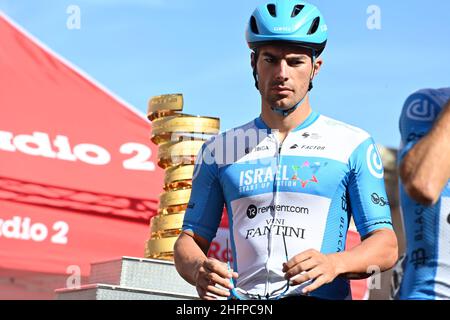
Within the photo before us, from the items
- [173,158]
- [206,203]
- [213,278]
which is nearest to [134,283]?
[173,158]

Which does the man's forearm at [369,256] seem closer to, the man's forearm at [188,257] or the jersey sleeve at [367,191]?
the jersey sleeve at [367,191]

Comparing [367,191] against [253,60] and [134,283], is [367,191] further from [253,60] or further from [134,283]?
[134,283]

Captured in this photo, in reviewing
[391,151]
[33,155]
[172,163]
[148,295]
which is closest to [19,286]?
[33,155]

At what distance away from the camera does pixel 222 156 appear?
521 centimetres

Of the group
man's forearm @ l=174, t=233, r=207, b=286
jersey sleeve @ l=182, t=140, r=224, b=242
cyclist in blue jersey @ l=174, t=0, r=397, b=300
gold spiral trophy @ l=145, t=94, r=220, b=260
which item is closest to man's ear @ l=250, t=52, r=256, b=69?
cyclist in blue jersey @ l=174, t=0, r=397, b=300

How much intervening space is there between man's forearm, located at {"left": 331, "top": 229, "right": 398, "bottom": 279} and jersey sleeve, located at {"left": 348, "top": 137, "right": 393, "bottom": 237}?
8cm

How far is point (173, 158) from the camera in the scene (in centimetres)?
1012

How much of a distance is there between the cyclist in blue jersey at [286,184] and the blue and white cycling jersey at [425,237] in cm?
57

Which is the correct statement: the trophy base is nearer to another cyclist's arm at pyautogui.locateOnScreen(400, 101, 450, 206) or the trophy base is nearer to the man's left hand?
the man's left hand

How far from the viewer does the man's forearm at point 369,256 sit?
434 centimetres

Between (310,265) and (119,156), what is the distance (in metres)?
11.5

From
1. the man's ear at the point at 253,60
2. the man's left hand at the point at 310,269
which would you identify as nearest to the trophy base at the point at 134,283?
the man's ear at the point at 253,60

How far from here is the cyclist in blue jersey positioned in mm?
4637

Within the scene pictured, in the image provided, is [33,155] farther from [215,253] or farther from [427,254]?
[427,254]
